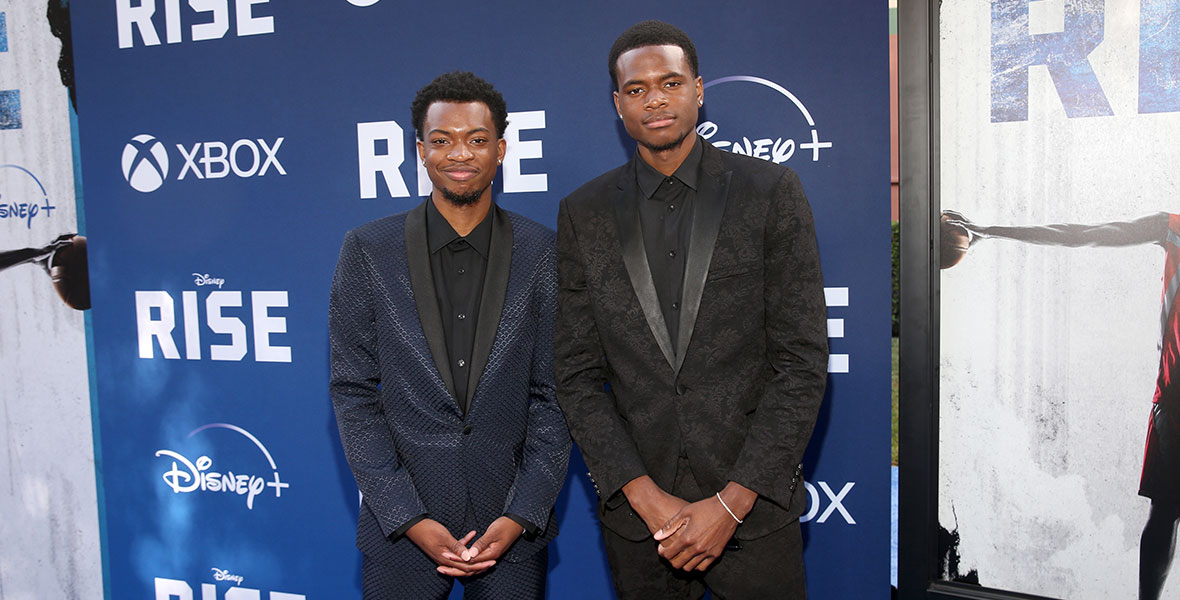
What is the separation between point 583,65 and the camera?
8.59ft

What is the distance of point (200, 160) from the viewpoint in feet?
10.1

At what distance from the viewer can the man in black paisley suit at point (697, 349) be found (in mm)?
1676

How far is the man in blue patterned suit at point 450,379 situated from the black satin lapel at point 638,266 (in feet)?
0.82

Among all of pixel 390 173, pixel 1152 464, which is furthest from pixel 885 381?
pixel 390 173

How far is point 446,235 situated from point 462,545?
2.47 ft

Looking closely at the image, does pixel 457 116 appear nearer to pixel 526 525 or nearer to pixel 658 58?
pixel 658 58

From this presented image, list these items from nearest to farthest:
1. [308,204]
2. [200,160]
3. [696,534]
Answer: [696,534]
[308,204]
[200,160]

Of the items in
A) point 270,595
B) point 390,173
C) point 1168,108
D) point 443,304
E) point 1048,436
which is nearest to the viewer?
point 443,304

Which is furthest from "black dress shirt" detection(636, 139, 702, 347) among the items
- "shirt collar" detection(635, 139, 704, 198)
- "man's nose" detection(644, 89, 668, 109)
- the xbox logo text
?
the xbox logo text

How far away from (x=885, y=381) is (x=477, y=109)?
154 centimetres

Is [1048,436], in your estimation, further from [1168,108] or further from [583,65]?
[583,65]

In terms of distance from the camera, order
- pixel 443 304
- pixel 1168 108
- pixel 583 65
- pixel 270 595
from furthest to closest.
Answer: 1. pixel 270 595
2. pixel 583 65
3. pixel 1168 108
4. pixel 443 304

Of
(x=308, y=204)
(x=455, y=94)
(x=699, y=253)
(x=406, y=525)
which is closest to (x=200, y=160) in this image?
(x=308, y=204)

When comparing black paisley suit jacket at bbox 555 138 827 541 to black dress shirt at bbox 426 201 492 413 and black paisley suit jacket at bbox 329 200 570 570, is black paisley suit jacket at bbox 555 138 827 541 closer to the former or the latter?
black paisley suit jacket at bbox 329 200 570 570
